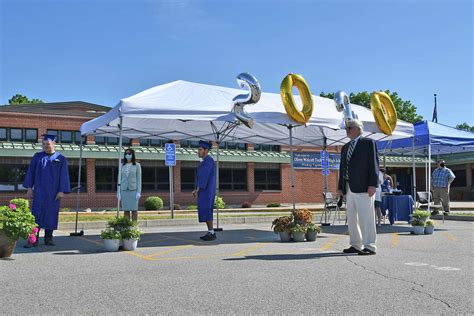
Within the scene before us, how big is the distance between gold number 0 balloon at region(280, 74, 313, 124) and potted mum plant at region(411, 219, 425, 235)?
3.79 metres

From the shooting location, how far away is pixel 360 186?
7.88 metres

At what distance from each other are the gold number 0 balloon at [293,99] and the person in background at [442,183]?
869 cm

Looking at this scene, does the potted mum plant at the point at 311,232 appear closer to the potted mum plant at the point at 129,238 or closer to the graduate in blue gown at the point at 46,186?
the potted mum plant at the point at 129,238

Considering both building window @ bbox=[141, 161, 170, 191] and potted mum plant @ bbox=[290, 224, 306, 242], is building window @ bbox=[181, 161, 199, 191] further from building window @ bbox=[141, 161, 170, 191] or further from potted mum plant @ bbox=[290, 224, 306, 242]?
potted mum plant @ bbox=[290, 224, 306, 242]

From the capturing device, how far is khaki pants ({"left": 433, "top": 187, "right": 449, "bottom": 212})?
17.7m

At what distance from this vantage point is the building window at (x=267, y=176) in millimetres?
37969


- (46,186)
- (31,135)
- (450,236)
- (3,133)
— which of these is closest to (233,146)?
(31,135)

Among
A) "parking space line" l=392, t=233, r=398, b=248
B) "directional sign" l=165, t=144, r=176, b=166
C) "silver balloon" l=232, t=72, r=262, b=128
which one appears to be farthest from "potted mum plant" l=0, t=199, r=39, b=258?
"directional sign" l=165, t=144, r=176, b=166

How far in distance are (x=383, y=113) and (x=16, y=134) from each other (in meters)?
25.1

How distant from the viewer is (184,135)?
13781 millimetres

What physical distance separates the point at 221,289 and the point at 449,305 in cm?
222

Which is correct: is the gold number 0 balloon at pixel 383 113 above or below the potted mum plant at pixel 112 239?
above

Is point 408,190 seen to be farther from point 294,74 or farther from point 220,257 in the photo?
point 220,257

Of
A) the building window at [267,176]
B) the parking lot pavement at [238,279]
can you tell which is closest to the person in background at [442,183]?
the parking lot pavement at [238,279]
